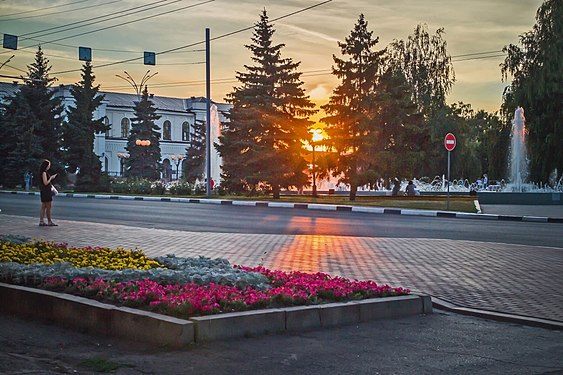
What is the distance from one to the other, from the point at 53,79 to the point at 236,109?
24.9 meters

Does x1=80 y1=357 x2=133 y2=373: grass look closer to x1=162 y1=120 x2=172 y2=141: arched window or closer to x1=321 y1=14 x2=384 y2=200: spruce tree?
x1=321 y1=14 x2=384 y2=200: spruce tree

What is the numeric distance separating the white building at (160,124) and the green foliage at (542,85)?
57.1 m

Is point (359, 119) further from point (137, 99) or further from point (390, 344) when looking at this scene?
point (137, 99)

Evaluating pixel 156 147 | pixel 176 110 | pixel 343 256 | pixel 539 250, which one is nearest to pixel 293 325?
pixel 343 256

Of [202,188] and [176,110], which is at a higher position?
[176,110]

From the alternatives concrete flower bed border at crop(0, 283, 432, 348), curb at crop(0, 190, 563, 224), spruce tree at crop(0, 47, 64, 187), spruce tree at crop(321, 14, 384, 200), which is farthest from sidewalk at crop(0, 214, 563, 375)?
spruce tree at crop(0, 47, 64, 187)

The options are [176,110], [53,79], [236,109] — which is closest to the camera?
[236,109]

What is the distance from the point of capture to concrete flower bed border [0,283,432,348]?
6496 millimetres

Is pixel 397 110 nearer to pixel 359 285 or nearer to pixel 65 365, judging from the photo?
pixel 359 285

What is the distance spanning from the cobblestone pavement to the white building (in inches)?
3208

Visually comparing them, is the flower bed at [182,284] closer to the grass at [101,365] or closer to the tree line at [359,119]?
the grass at [101,365]

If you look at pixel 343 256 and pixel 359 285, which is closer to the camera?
pixel 359 285

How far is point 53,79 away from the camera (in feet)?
213

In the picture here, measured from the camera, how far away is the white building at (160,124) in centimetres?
10219
